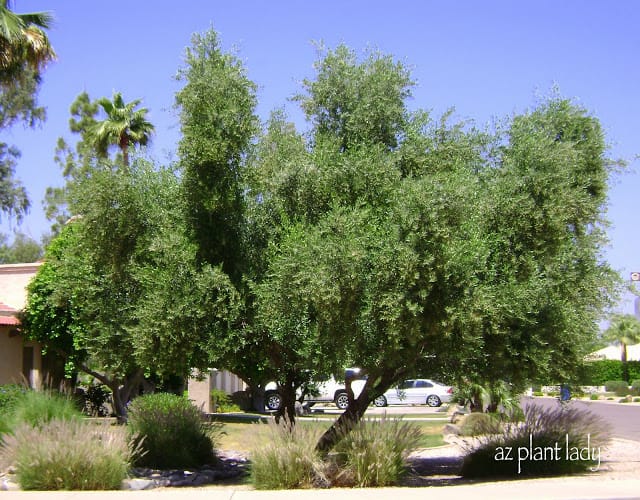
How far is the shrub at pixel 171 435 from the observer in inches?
610

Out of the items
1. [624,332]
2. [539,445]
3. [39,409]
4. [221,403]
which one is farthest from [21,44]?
[624,332]

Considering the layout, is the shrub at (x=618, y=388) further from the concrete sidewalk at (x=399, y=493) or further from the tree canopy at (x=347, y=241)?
the concrete sidewalk at (x=399, y=493)

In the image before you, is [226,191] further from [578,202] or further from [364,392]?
[578,202]

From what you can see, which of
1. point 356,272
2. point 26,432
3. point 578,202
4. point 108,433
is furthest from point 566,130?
point 26,432

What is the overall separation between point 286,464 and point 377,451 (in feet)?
4.88

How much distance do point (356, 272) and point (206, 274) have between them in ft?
8.06

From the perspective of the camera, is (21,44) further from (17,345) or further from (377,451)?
(377,451)

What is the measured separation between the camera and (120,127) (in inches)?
1281

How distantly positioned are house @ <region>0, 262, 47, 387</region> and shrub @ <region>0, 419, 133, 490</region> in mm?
11107

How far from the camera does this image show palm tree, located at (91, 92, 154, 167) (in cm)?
3269

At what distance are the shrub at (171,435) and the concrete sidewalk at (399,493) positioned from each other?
3756mm

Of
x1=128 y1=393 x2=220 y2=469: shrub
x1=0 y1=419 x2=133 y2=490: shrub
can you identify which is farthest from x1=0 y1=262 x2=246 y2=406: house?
x1=0 y1=419 x2=133 y2=490: shrub

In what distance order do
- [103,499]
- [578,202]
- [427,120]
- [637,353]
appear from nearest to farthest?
[103,499], [578,202], [427,120], [637,353]

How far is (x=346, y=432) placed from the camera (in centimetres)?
1297
